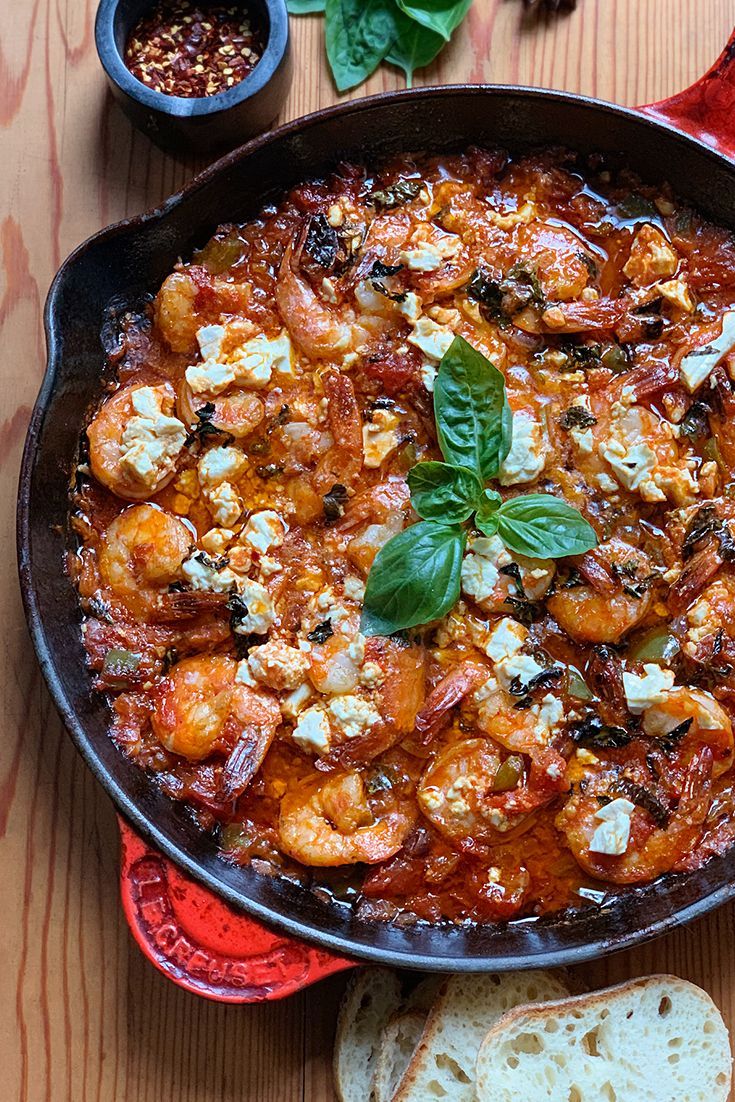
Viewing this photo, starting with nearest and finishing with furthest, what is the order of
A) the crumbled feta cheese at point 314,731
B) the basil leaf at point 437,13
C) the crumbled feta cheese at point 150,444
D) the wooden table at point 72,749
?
A: 1. the crumbled feta cheese at point 314,731
2. the crumbled feta cheese at point 150,444
3. the wooden table at point 72,749
4. the basil leaf at point 437,13

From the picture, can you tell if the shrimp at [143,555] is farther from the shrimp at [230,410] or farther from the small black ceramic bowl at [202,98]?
the small black ceramic bowl at [202,98]

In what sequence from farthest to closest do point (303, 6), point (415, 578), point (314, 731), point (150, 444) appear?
point (303, 6), point (150, 444), point (314, 731), point (415, 578)

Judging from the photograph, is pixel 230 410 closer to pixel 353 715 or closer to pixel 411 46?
pixel 353 715

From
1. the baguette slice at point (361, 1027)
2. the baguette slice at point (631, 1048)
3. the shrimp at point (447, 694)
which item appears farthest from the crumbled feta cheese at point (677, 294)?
the baguette slice at point (361, 1027)

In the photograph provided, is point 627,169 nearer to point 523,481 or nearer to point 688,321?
point 688,321

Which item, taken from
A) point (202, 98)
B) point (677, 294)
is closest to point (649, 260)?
point (677, 294)
